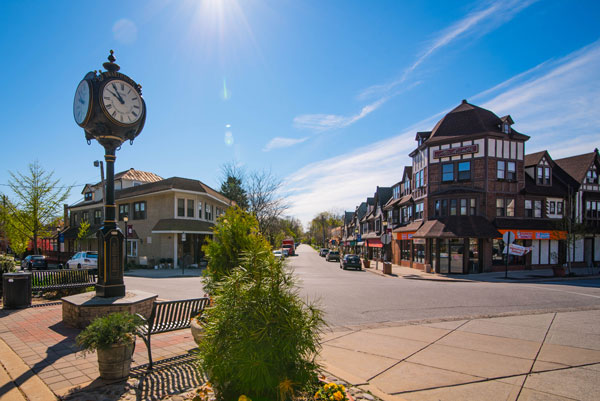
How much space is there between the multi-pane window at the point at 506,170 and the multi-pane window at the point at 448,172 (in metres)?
3.43

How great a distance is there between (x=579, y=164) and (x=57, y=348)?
41504mm

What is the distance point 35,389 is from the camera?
172 inches

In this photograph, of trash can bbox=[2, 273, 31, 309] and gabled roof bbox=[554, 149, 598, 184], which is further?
gabled roof bbox=[554, 149, 598, 184]

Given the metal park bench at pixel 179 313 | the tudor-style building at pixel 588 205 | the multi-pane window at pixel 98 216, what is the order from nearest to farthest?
the metal park bench at pixel 179 313 → the tudor-style building at pixel 588 205 → the multi-pane window at pixel 98 216

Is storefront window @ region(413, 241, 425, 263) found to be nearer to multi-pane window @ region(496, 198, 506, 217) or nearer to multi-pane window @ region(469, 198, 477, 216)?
multi-pane window @ region(469, 198, 477, 216)

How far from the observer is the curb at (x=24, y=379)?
4.19 metres

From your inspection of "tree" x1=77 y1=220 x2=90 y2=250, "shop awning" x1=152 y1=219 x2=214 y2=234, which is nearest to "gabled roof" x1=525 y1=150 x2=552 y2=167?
"shop awning" x1=152 y1=219 x2=214 y2=234

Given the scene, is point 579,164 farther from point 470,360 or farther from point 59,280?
point 59,280

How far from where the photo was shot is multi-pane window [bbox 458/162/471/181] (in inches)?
1078

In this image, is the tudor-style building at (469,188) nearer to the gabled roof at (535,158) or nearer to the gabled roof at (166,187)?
the gabled roof at (535,158)

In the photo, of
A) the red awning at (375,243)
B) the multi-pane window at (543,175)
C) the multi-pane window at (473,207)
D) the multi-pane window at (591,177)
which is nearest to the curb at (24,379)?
the multi-pane window at (473,207)

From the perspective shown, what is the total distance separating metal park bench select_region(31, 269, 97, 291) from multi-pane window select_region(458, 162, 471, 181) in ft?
87.0

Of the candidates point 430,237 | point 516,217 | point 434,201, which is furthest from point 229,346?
point 516,217

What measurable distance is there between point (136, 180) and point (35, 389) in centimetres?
3719
